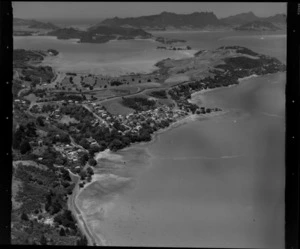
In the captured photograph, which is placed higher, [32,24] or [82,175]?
[32,24]

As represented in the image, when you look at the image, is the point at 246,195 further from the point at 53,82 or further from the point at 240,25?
the point at 53,82

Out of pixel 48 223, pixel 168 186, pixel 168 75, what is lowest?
pixel 48 223

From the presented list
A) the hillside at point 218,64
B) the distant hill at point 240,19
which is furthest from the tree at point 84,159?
the distant hill at point 240,19

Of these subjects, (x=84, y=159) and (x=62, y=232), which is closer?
(x=62, y=232)

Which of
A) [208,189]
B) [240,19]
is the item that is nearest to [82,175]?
[208,189]

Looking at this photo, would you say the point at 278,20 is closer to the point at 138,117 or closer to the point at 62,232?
the point at 138,117

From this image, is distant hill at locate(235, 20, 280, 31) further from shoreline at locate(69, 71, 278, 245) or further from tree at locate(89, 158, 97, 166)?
tree at locate(89, 158, 97, 166)

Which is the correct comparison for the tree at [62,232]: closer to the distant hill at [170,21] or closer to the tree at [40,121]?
the tree at [40,121]

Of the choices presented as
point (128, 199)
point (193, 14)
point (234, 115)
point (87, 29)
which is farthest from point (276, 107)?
point (87, 29)
